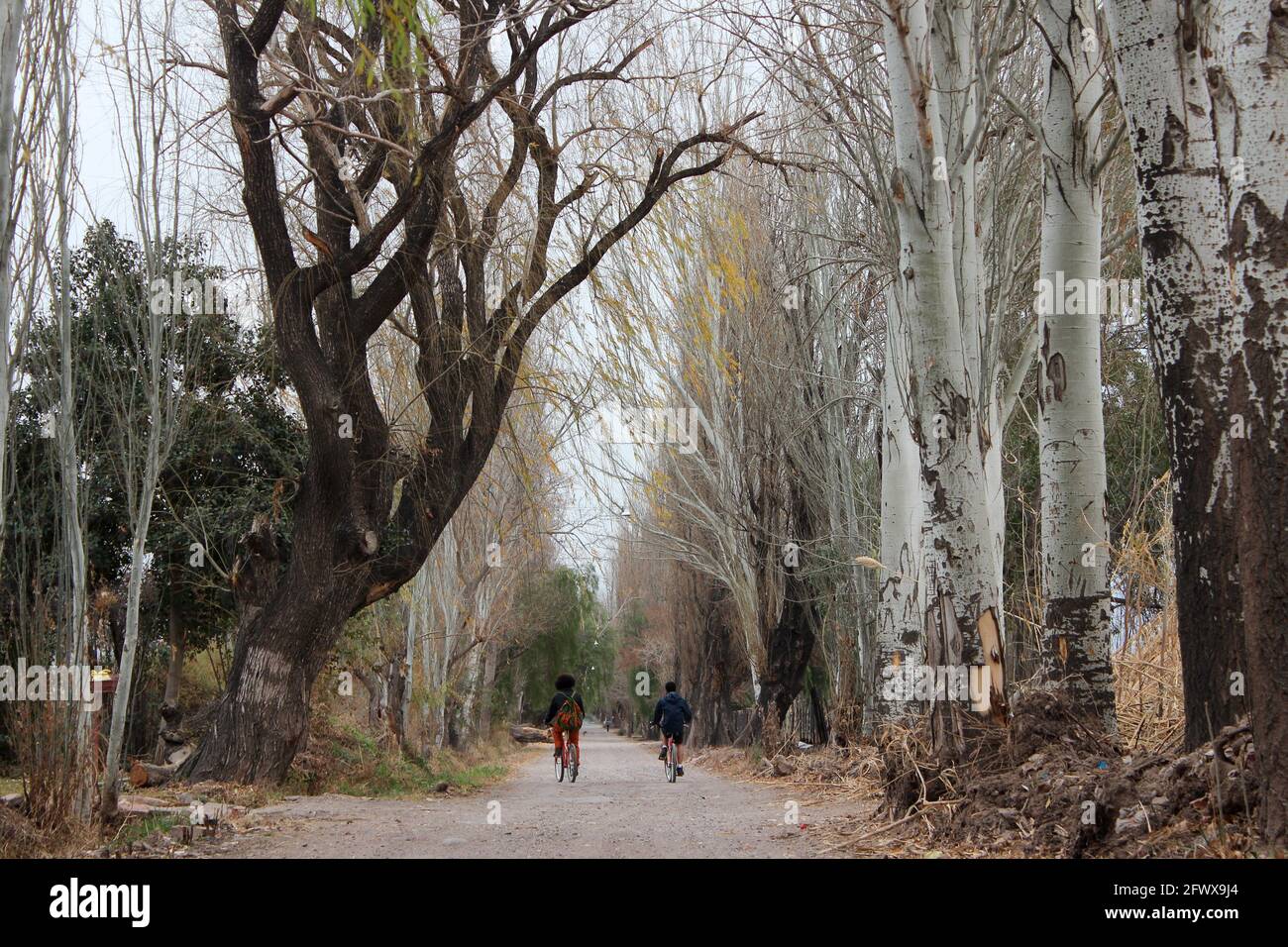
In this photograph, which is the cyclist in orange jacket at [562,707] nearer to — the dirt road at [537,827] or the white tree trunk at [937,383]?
the dirt road at [537,827]

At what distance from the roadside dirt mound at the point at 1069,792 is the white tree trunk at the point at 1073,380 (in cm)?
51

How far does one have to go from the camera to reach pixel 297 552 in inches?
482

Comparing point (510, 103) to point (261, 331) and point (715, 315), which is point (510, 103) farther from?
point (715, 315)

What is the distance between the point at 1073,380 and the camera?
27.1ft

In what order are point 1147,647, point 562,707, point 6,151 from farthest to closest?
point 562,707 < point 1147,647 < point 6,151

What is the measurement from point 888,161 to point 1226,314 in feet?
23.2

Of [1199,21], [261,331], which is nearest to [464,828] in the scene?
[1199,21]

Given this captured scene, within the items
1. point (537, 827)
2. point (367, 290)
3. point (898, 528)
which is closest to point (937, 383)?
point (537, 827)

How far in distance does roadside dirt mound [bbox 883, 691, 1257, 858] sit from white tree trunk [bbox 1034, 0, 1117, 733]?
51 centimetres

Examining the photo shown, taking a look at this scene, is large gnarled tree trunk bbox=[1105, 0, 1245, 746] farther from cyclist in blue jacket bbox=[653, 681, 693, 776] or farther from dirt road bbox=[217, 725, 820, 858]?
cyclist in blue jacket bbox=[653, 681, 693, 776]

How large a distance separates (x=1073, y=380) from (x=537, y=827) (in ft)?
18.5

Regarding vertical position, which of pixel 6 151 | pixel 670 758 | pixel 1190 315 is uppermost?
pixel 6 151

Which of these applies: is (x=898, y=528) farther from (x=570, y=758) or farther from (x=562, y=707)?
(x=570, y=758)

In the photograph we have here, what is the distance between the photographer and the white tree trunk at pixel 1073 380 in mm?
7906
